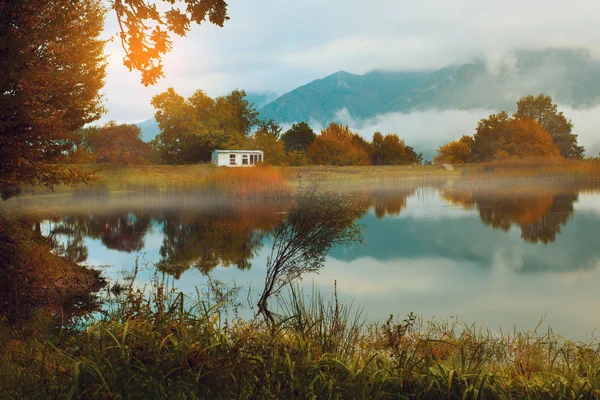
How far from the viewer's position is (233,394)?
5047mm

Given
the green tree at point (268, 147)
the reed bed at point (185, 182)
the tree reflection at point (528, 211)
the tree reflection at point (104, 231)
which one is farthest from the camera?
the green tree at point (268, 147)

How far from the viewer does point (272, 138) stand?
74312 mm

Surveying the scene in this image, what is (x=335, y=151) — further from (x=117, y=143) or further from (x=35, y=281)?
(x=35, y=281)

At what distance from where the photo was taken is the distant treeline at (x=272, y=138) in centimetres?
7300

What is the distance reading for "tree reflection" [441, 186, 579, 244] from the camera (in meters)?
28.2

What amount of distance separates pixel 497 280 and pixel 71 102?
56.8 ft

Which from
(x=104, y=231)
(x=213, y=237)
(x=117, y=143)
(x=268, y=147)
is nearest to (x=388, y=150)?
(x=268, y=147)

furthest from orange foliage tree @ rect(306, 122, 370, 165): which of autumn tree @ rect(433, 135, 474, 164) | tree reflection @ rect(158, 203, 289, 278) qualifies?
tree reflection @ rect(158, 203, 289, 278)

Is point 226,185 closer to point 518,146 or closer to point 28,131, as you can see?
point 28,131

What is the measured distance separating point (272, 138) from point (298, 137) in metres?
18.2

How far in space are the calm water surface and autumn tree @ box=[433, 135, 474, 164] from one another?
209 feet

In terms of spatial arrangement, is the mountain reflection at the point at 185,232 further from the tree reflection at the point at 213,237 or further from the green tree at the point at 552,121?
the green tree at the point at 552,121

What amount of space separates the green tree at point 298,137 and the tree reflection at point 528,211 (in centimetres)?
4521

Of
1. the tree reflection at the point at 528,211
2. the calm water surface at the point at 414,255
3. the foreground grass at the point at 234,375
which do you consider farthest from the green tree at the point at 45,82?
the tree reflection at the point at 528,211
